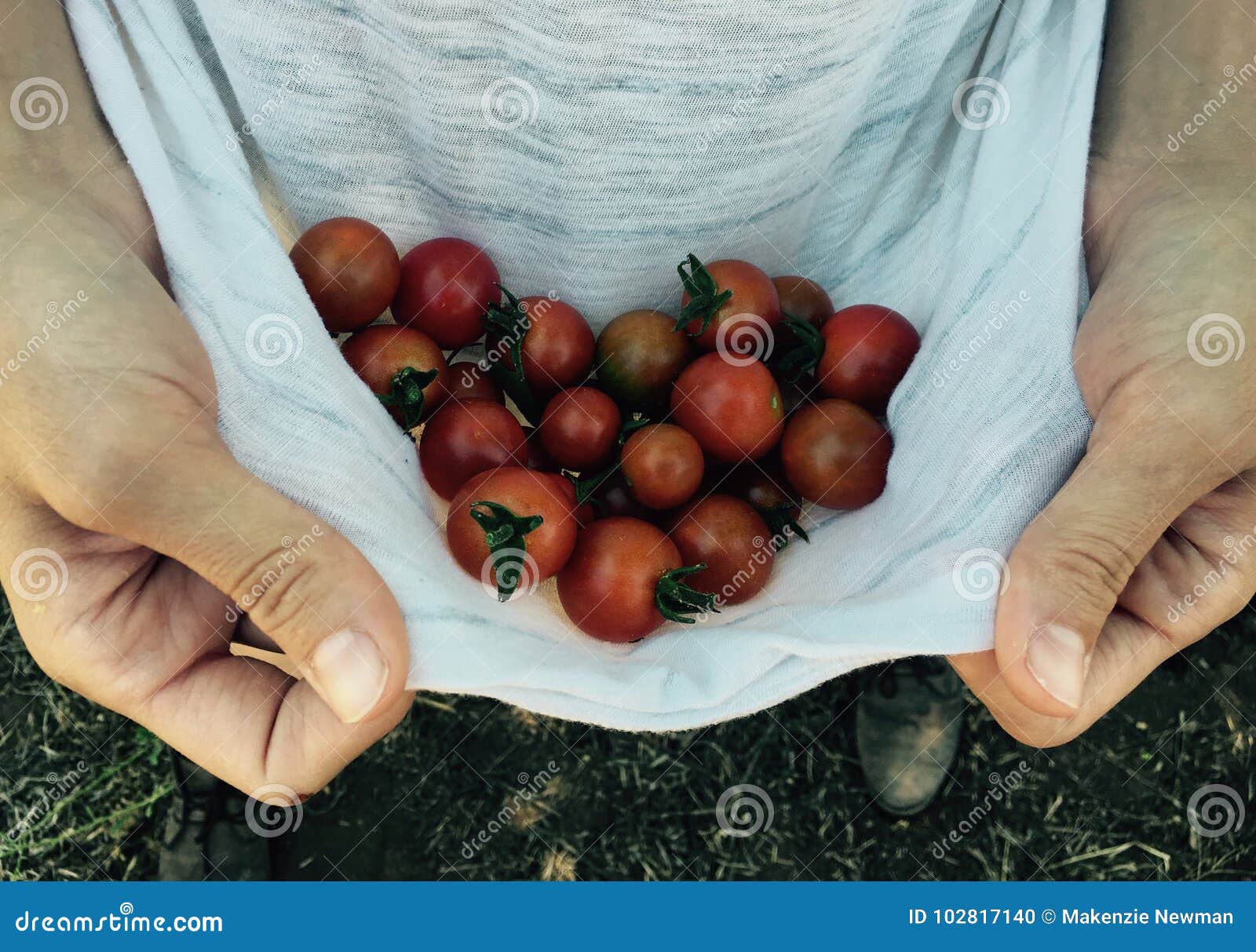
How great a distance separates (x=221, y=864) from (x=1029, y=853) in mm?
1091

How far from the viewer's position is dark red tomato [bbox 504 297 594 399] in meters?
0.96

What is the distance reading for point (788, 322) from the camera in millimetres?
970

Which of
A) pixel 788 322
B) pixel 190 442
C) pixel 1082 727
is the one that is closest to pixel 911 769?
pixel 1082 727

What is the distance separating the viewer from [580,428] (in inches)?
36.4

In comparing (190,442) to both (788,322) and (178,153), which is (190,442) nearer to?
(178,153)

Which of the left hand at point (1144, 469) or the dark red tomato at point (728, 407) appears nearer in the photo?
the left hand at point (1144, 469)

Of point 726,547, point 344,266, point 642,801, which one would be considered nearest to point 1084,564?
point 726,547

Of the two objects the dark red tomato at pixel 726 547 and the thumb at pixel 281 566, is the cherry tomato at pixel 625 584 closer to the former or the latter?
the dark red tomato at pixel 726 547

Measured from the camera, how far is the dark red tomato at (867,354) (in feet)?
3.13

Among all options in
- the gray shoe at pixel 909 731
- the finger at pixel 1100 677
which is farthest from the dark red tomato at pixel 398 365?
the gray shoe at pixel 909 731

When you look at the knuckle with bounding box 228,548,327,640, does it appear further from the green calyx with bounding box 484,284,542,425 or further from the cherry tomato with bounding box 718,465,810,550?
the cherry tomato with bounding box 718,465,810,550

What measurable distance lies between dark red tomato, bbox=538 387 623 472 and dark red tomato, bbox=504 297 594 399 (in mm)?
31

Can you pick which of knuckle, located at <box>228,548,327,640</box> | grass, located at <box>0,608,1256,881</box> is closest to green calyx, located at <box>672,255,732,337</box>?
knuckle, located at <box>228,548,327,640</box>

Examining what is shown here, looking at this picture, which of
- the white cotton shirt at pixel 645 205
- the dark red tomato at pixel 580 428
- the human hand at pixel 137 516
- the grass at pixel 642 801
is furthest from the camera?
the grass at pixel 642 801
